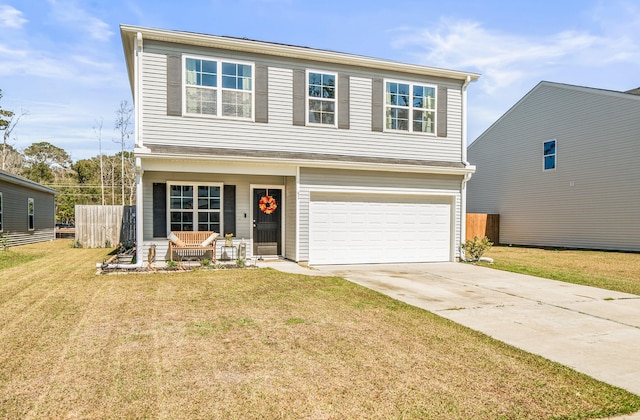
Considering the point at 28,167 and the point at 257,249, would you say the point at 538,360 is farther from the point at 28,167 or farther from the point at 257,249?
the point at 28,167

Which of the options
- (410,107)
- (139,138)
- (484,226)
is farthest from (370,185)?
(484,226)

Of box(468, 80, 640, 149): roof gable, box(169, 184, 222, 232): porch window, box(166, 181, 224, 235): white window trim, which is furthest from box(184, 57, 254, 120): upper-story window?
box(468, 80, 640, 149): roof gable

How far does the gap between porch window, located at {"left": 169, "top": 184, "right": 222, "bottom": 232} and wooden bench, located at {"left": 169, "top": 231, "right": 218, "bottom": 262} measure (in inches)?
12.5

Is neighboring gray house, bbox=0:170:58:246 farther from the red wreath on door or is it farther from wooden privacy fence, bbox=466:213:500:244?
wooden privacy fence, bbox=466:213:500:244

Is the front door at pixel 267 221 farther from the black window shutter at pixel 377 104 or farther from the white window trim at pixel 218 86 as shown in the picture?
the black window shutter at pixel 377 104

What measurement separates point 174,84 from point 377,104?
574cm

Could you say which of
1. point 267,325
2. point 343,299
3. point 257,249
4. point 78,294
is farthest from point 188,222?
point 267,325

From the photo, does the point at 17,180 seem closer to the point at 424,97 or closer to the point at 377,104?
the point at 377,104

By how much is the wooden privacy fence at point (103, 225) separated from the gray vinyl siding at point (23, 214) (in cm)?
273

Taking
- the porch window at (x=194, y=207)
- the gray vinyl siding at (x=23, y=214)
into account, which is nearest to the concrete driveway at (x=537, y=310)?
the porch window at (x=194, y=207)

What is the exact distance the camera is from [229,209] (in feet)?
38.9

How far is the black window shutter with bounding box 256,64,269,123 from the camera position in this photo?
37.1ft

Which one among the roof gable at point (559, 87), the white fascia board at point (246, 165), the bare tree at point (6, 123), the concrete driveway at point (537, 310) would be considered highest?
the bare tree at point (6, 123)

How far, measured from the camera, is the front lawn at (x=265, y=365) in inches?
127
